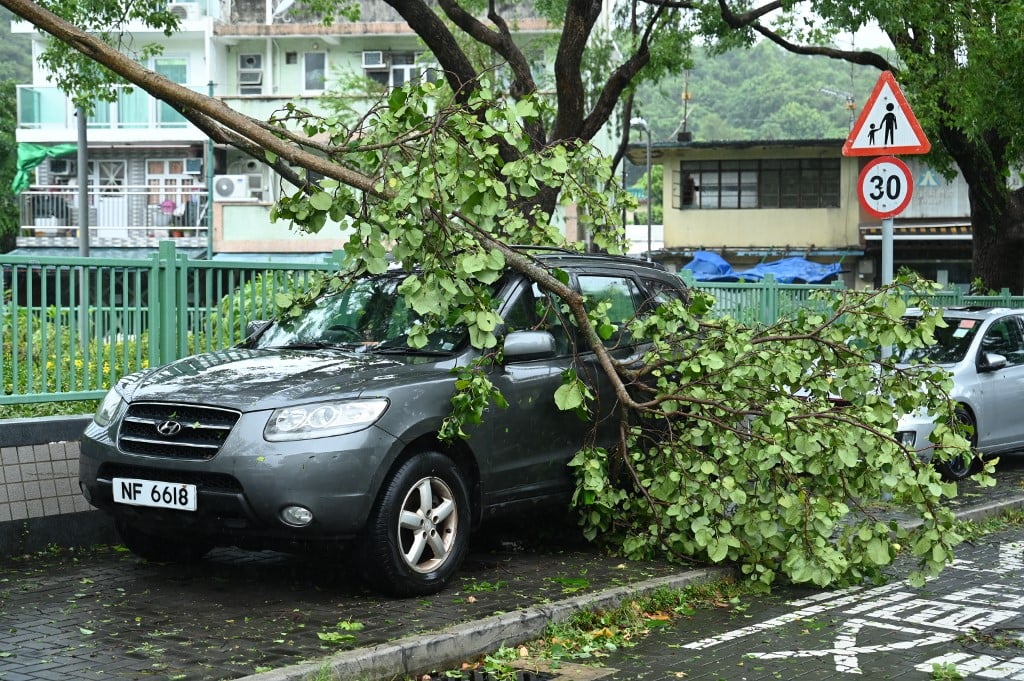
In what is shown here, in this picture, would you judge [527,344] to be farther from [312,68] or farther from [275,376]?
[312,68]

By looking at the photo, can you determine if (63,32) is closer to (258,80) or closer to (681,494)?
(681,494)

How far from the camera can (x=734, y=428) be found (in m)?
7.68

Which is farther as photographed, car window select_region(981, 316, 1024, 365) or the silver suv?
car window select_region(981, 316, 1024, 365)

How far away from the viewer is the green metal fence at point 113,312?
8.38m

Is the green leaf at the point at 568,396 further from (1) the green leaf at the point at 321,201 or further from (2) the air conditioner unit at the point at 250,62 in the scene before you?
(2) the air conditioner unit at the point at 250,62

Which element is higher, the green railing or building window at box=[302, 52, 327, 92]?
building window at box=[302, 52, 327, 92]

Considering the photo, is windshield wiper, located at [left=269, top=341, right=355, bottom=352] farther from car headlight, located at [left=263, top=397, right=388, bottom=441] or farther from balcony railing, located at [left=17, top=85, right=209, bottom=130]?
balcony railing, located at [left=17, top=85, right=209, bottom=130]

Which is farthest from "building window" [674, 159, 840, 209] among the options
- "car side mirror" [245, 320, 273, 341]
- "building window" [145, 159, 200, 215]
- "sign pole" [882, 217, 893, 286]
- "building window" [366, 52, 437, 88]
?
"car side mirror" [245, 320, 273, 341]

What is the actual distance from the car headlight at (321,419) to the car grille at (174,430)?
0.80 feet

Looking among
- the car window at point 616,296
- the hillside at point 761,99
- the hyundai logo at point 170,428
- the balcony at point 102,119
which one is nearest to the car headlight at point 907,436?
the car window at point 616,296

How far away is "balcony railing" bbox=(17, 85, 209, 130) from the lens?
44.6m

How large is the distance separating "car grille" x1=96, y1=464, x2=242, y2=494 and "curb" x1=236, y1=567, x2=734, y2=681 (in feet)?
4.20

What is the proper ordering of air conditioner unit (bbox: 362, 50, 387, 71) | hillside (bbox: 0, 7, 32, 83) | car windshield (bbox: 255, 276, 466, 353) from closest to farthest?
car windshield (bbox: 255, 276, 466, 353)
air conditioner unit (bbox: 362, 50, 387, 71)
hillside (bbox: 0, 7, 32, 83)

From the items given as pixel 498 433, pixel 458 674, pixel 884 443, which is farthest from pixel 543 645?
pixel 884 443
